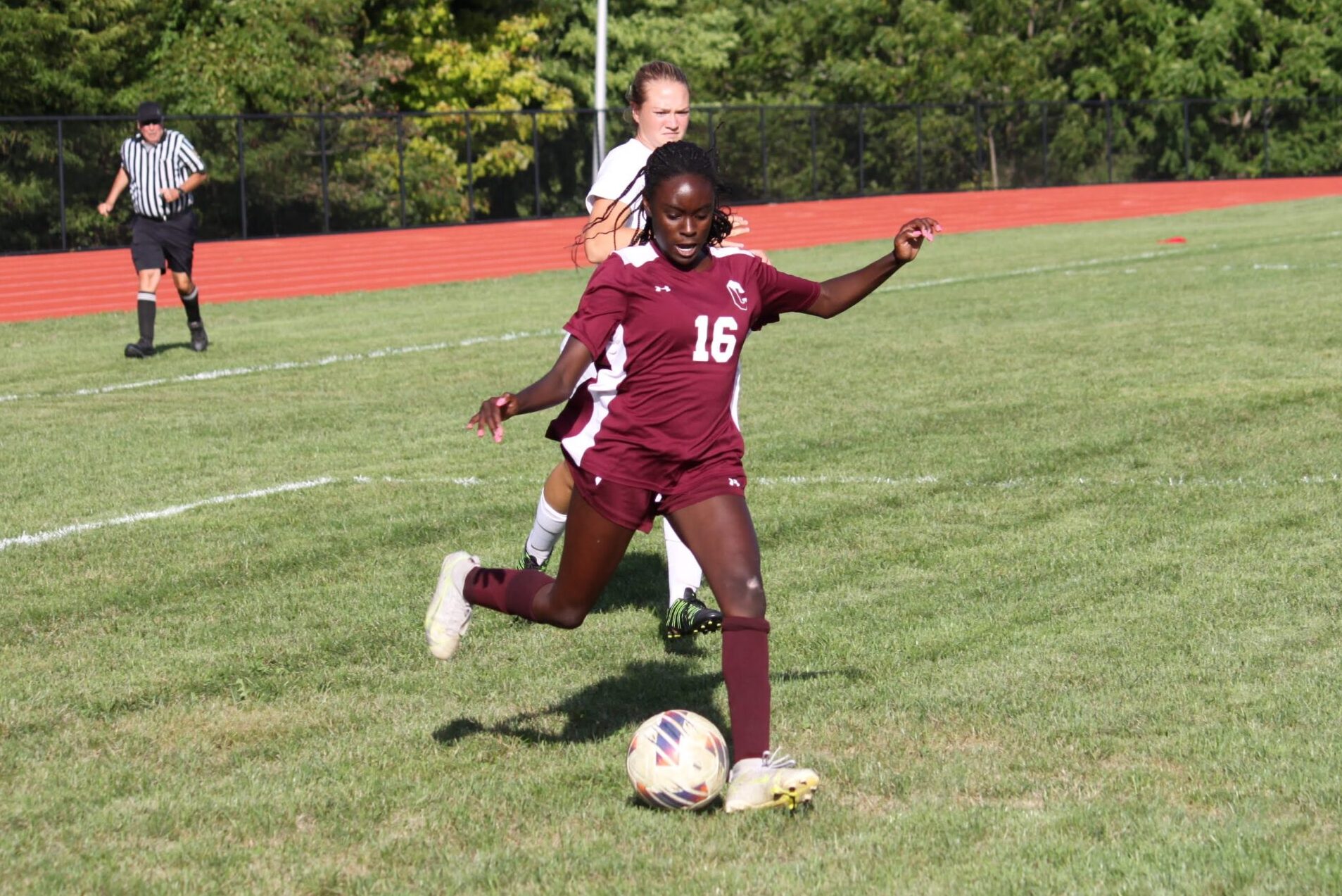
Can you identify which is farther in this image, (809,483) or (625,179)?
(809,483)

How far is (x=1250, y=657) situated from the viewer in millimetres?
5566

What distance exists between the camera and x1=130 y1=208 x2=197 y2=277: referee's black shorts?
1546 cm

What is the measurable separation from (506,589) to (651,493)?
63cm

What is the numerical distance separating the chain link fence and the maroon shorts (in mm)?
18202

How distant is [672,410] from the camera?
4707 millimetres

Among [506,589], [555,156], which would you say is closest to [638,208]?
[506,589]

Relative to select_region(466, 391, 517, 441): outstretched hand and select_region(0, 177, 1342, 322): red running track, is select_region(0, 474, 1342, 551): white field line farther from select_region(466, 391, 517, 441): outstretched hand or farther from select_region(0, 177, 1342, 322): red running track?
select_region(0, 177, 1342, 322): red running track

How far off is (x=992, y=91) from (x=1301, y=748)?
53.1 metres

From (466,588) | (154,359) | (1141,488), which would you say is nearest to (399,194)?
(154,359)

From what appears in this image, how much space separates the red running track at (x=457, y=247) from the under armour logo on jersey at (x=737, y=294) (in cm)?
1759

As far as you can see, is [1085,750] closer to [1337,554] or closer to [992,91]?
[1337,554]

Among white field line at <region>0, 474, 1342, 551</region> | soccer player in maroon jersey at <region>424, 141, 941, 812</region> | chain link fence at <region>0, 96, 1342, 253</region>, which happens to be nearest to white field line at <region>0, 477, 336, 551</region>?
white field line at <region>0, 474, 1342, 551</region>

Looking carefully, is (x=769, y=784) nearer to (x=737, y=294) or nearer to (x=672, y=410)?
(x=672, y=410)

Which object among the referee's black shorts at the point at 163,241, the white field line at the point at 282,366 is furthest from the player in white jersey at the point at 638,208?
the referee's black shorts at the point at 163,241
